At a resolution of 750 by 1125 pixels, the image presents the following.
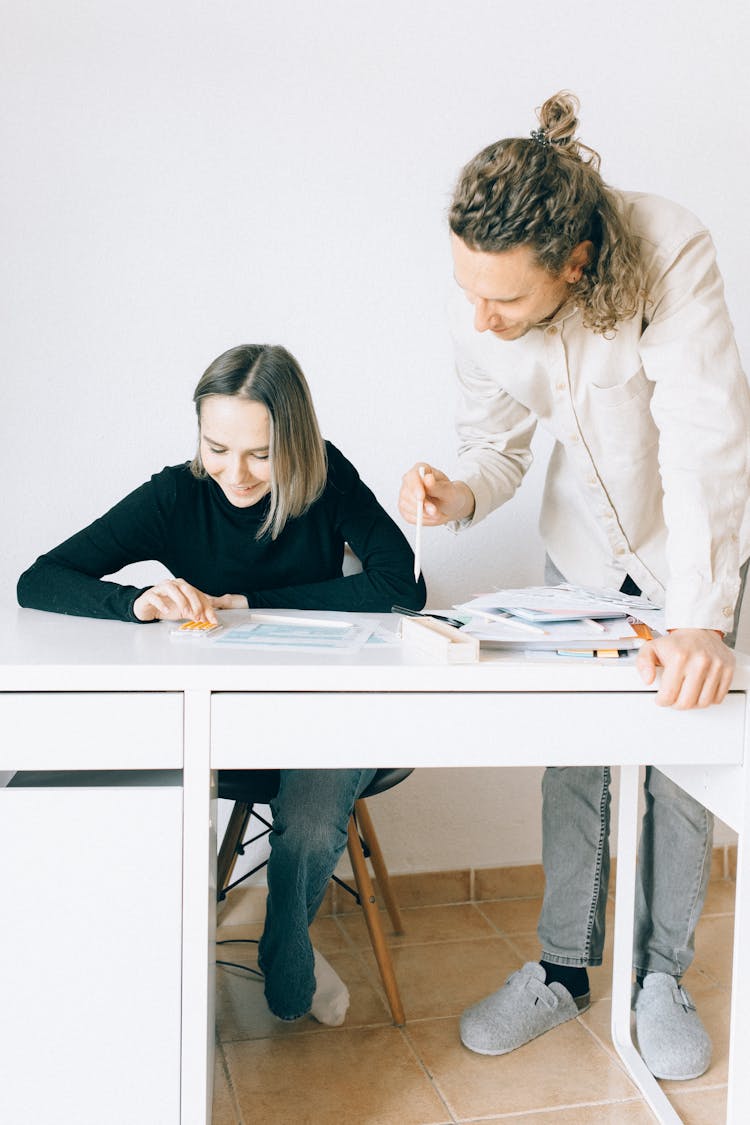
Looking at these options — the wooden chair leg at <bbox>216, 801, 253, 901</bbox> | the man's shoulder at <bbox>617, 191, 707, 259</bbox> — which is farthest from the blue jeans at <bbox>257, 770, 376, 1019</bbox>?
the man's shoulder at <bbox>617, 191, 707, 259</bbox>

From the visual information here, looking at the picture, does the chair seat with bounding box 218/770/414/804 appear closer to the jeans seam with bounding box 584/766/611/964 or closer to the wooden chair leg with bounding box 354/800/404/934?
the wooden chair leg with bounding box 354/800/404/934

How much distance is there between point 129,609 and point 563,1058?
983 millimetres

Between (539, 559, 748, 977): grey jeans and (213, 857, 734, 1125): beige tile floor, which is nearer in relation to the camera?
(213, 857, 734, 1125): beige tile floor

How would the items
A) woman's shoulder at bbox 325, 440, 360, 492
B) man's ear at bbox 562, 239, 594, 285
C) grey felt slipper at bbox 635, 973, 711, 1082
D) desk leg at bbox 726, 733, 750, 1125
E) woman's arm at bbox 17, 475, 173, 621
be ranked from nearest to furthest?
1. desk leg at bbox 726, 733, 750, 1125
2. man's ear at bbox 562, 239, 594, 285
3. woman's arm at bbox 17, 475, 173, 621
4. grey felt slipper at bbox 635, 973, 711, 1082
5. woman's shoulder at bbox 325, 440, 360, 492

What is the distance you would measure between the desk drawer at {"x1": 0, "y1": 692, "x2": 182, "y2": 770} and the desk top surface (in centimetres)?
1

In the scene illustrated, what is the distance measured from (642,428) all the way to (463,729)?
598mm

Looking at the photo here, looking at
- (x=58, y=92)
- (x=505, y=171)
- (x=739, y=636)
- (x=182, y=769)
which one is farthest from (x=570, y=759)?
(x=58, y=92)

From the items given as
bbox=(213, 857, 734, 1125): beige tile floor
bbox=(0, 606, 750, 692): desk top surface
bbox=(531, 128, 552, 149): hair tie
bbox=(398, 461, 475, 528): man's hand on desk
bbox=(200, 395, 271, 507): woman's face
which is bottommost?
bbox=(213, 857, 734, 1125): beige tile floor

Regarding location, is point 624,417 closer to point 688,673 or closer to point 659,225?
point 659,225

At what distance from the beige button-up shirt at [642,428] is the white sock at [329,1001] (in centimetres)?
79

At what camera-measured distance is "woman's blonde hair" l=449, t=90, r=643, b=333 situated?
1.25m

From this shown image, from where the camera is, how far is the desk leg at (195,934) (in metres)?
1.14

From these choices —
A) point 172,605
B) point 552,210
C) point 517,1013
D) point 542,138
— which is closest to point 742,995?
point 517,1013

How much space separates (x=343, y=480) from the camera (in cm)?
180
